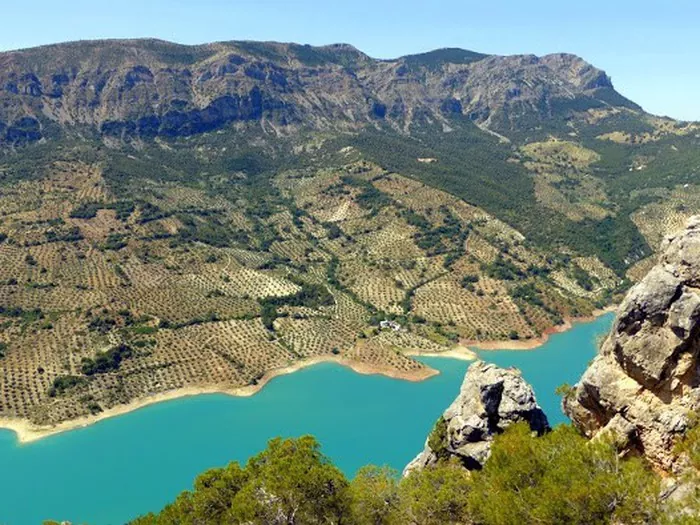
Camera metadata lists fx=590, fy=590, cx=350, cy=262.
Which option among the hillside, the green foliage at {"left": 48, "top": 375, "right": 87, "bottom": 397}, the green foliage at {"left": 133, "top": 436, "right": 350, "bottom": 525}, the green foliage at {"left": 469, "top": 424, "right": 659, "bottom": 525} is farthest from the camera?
the hillside

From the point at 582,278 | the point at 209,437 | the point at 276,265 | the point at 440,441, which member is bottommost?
the point at 209,437

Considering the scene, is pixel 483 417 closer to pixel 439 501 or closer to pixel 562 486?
pixel 439 501

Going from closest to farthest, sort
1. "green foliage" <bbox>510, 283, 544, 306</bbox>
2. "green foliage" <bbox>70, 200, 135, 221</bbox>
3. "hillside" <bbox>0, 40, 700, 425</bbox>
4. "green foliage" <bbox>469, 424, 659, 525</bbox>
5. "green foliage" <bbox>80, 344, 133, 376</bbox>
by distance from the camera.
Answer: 1. "green foliage" <bbox>469, 424, 659, 525</bbox>
2. "green foliage" <bbox>80, 344, 133, 376</bbox>
3. "hillside" <bbox>0, 40, 700, 425</bbox>
4. "green foliage" <bbox>510, 283, 544, 306</bbox>
5. "green foliage" <bbox>70, 200, 135, 221</bbox>

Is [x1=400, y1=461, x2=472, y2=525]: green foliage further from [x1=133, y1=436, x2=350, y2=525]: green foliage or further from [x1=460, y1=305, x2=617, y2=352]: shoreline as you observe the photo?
[x1=460, y1=305, x2=617, y2=352]: shoreline

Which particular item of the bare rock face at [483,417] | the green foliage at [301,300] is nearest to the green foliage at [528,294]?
the green foliage at [301,300]

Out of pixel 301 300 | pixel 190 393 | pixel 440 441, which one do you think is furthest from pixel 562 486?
pixel 301 300

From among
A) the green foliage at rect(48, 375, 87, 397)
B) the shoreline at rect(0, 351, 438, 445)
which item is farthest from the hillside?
the shoreline at rect(0, 351, 438, 445)

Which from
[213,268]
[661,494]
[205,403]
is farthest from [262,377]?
[661,494]
